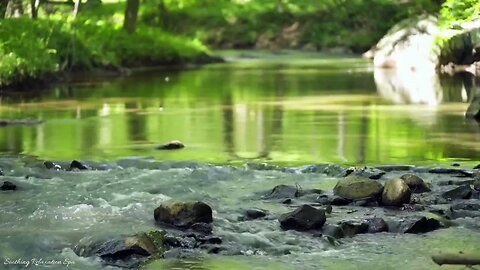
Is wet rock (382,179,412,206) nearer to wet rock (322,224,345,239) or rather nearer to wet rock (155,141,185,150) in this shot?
wet rock (322,224,345,239)

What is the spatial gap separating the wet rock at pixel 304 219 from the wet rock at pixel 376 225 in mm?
390

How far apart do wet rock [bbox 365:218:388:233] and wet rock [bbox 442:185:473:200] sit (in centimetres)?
129

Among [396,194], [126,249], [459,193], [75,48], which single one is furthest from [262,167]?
[75,48]

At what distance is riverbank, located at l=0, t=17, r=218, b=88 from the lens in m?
21.3

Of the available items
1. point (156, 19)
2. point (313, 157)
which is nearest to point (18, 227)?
point (313, 157)

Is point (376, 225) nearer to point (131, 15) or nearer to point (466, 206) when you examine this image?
point (466, 206)

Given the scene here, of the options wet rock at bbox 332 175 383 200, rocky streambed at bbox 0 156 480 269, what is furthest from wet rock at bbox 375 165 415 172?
wet rock at bbox 332 175 383 200

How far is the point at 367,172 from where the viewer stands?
30.9ft

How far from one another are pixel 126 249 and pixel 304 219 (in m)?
1.62

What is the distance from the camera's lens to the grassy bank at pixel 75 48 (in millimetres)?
21297

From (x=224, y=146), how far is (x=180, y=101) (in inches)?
284

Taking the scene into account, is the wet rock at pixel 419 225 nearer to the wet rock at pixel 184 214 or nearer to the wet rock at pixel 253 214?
the wet rock at pixel 253 214

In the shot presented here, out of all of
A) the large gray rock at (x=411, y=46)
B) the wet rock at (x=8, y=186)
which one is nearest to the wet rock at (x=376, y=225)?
→ the wet rock at (x=8, y=186)

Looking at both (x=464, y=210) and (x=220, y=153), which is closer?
(x=464, y=210)
